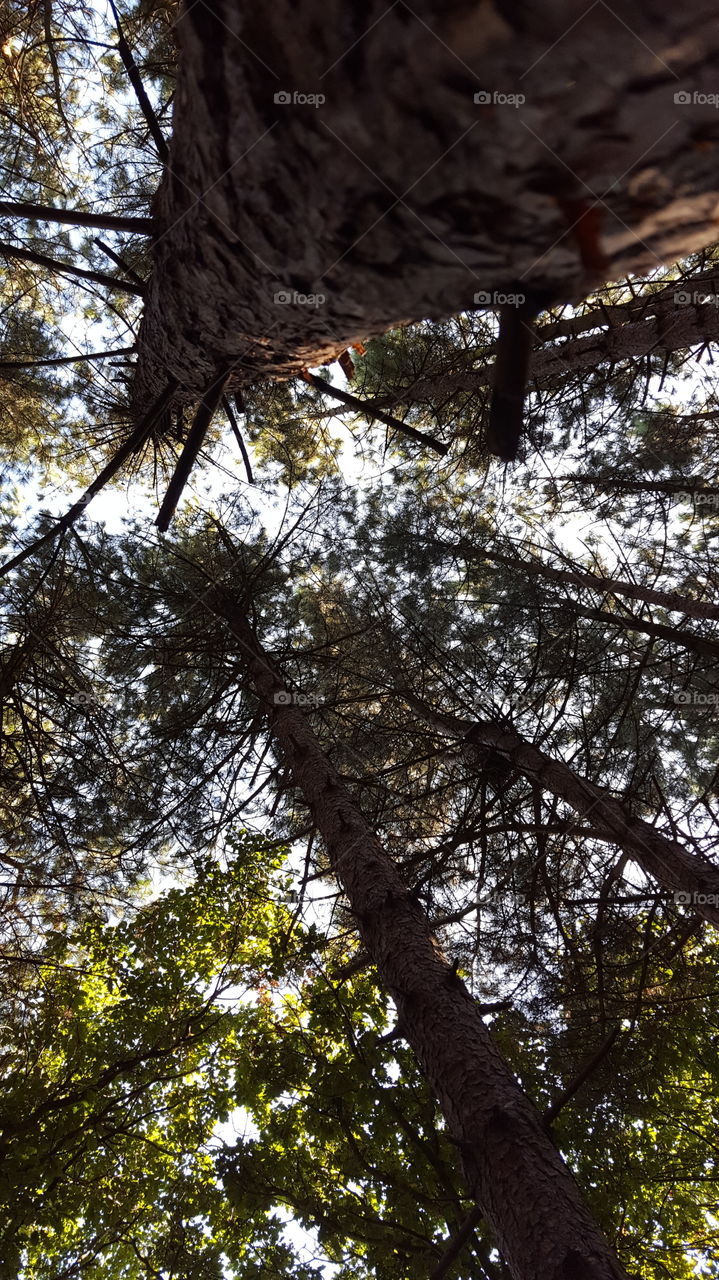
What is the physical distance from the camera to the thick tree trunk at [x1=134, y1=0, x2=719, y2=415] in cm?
74

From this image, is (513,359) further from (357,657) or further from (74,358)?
(357,657)

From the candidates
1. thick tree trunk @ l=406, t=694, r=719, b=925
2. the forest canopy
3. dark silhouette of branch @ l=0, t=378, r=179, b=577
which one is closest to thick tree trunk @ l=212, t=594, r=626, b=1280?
the forest canopy

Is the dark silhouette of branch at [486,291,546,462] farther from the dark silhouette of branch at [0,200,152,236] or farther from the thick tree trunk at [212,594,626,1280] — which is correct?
the thick tree trunk at [212,594,626,1280]

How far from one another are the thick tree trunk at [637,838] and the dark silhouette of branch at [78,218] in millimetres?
3008

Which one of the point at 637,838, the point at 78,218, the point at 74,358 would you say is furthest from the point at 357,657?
the point at 78,218

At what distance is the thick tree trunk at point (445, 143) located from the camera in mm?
737

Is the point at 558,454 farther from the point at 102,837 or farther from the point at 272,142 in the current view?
the point at 102,837

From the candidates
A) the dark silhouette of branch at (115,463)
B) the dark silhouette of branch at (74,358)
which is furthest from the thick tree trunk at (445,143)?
the dark silhouette of branch at (74,358)

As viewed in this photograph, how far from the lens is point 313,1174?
3.41 metres

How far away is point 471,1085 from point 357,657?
5.02 meters

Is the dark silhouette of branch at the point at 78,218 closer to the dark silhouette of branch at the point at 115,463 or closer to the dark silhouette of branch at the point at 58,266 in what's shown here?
the dark silhouette of branch at the point at 58,266

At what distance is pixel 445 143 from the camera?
0.88 m

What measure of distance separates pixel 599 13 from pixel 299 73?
48 cm

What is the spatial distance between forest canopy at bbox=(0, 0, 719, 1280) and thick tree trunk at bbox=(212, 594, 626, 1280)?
2cm
